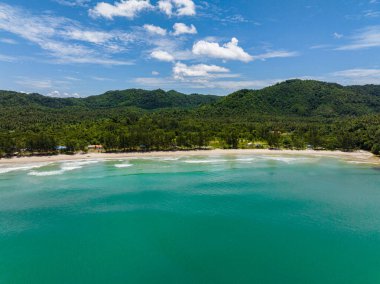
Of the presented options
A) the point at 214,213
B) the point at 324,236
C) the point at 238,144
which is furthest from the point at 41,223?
the point at 238,144

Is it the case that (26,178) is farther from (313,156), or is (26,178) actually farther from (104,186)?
(313,156)

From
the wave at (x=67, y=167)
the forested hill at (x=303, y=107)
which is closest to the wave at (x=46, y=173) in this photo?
the wave at (x=67, y=167)

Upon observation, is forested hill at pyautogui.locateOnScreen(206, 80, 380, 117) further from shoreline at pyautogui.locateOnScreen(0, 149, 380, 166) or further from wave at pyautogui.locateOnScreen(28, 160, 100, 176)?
wave at pyautogui.locateOnScreen(28, 160, 100, 176)

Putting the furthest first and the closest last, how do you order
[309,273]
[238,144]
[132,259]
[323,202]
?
[238,144] < [323,202] < [132,259] < [309,273]

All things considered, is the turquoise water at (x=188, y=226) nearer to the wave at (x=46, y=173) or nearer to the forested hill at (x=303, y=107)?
the wave at (x=46, y=173)

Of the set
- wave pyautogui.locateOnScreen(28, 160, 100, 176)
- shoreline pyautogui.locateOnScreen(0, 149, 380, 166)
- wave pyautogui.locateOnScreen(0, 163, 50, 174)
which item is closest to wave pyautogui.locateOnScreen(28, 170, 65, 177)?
wave pyautogui.locateOnScreen(28, 160, 100, 176)

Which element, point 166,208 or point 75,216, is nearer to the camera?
point 75,216

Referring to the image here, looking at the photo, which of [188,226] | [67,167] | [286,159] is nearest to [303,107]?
[286,159]

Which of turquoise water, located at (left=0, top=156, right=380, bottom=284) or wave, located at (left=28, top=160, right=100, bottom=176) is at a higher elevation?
wave, located at (left=28, top=160, right=100, bottom=176)
